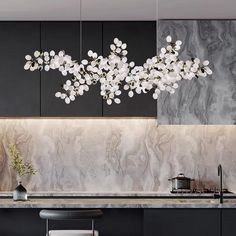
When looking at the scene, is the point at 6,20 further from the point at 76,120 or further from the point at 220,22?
the point at 220,22

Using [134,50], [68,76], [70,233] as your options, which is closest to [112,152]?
[68,76]

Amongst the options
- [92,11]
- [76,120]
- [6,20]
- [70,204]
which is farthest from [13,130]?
[70,204]

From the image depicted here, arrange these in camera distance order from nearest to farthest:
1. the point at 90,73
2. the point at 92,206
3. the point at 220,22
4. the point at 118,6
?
the point at 92,206 → the point at 90,73 → the point at 118,6 → the point at 220,22

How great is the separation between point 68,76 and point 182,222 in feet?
7.41

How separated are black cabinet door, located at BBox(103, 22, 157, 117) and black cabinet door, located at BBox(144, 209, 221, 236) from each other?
185cm

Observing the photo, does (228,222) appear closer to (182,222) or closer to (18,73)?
(182,222)

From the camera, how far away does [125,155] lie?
270 inches

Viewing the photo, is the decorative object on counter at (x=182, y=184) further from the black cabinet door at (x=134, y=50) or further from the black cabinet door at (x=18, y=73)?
the black cabinet door at (x=18, y=73)

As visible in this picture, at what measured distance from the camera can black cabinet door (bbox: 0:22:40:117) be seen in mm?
6457

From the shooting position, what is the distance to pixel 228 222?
479 cm

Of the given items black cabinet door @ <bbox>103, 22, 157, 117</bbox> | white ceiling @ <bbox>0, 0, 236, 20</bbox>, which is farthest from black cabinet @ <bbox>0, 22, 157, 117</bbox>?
white ceiling @ <bbox>0, 0, 236, 20</bbox>

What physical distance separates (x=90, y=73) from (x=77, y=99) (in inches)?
44.9

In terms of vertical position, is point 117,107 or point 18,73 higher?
point 18,73

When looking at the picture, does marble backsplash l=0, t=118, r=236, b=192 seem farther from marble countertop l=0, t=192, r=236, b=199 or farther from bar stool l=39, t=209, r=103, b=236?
bar stool l=39, t=209, r=103, b=236
